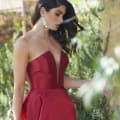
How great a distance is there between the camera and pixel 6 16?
5.38 meters

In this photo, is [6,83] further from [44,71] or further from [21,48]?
[21,48]

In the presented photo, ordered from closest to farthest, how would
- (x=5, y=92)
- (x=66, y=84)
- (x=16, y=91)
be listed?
(x=16, y=91), (x=66, y=84), (x=5, y=92)

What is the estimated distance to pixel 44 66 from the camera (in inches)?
92.0

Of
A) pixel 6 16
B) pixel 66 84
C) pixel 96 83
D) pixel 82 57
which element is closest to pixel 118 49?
pixel 96 83

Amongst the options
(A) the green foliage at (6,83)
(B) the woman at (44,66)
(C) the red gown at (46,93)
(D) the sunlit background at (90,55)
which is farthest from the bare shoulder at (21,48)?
(A) the green foliage at (6,83)

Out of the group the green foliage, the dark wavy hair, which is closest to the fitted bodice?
the dark wavy hair

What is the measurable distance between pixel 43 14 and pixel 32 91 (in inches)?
16.9

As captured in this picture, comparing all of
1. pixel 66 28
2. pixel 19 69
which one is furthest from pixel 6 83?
pixel 19 69

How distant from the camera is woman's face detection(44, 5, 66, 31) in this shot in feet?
7.14

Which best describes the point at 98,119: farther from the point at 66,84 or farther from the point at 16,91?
the point at 16,91

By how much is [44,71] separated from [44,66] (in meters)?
0.03

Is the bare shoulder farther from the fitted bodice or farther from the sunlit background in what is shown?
the sunlit background

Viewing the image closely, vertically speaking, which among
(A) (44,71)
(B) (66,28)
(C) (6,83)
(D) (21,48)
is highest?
(B) (66,28)

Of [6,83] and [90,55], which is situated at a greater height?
[90,55]
